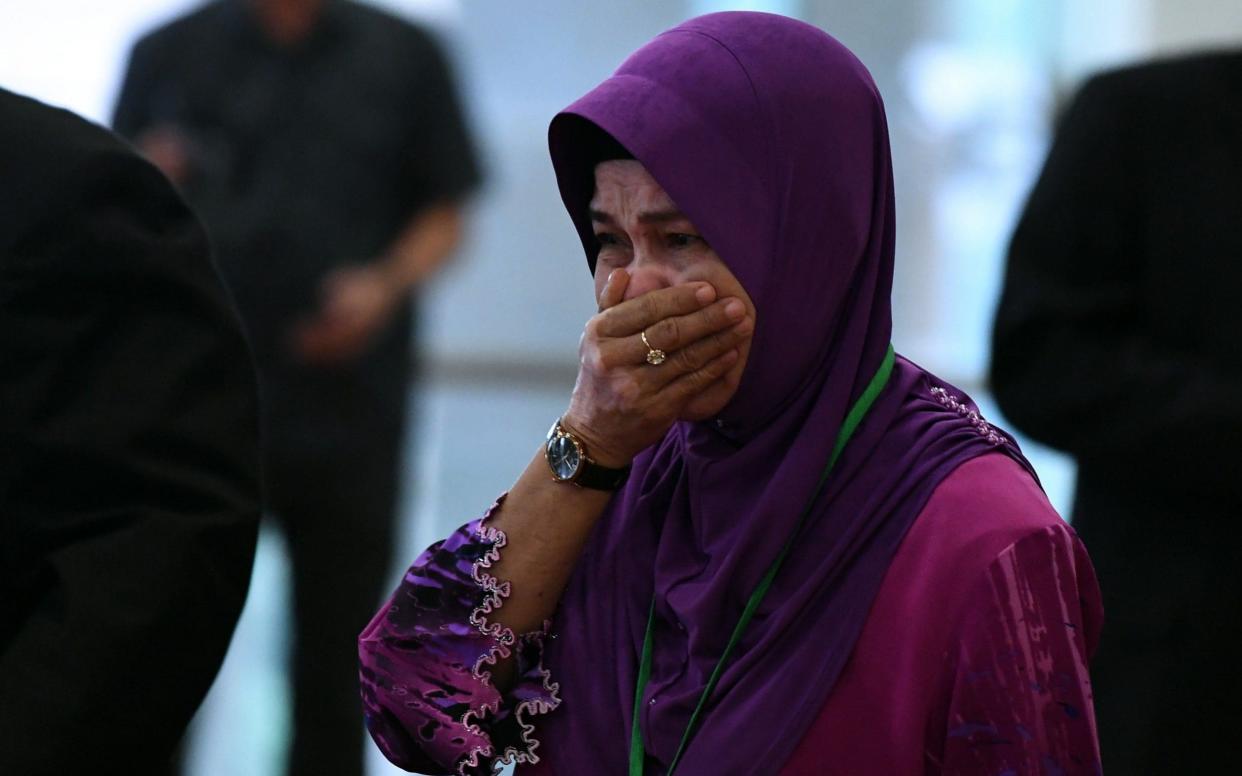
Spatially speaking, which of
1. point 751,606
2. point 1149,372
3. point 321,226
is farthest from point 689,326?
point 321,226

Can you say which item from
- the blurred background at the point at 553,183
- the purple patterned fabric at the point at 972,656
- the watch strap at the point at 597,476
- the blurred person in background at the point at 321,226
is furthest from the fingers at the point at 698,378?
the blurred background at the point at 553,183

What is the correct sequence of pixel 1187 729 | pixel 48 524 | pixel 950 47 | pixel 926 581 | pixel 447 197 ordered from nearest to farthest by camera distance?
pixel 926 581
pixel 48 524
pixel 1187 729
pixel 447 197
pixel 950 47

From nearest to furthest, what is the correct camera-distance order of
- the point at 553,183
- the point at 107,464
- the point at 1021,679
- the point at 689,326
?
the point at 1021,679, the point at 689,326, the point at 107,464, the point at 553,183

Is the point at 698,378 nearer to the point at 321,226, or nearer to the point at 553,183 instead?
the point at 321,226

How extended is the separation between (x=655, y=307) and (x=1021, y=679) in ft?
1.57

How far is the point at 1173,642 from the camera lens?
Result: 2.51 m

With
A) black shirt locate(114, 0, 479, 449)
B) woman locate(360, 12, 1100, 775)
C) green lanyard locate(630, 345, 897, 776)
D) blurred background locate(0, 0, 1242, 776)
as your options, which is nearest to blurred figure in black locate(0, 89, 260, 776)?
woman locate(360, 12, 1100, 775)

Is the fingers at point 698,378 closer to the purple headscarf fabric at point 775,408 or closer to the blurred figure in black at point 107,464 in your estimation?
the purple headscarf fabric at point 775,408

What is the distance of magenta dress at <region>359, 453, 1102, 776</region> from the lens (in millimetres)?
1551

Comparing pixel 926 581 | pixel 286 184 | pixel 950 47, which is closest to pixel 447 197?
pixel 286 184

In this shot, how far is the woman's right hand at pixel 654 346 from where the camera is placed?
168 centimetres

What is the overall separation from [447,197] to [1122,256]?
1.93 m

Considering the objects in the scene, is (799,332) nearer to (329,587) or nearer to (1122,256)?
(1122,256)

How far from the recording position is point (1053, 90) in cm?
575
